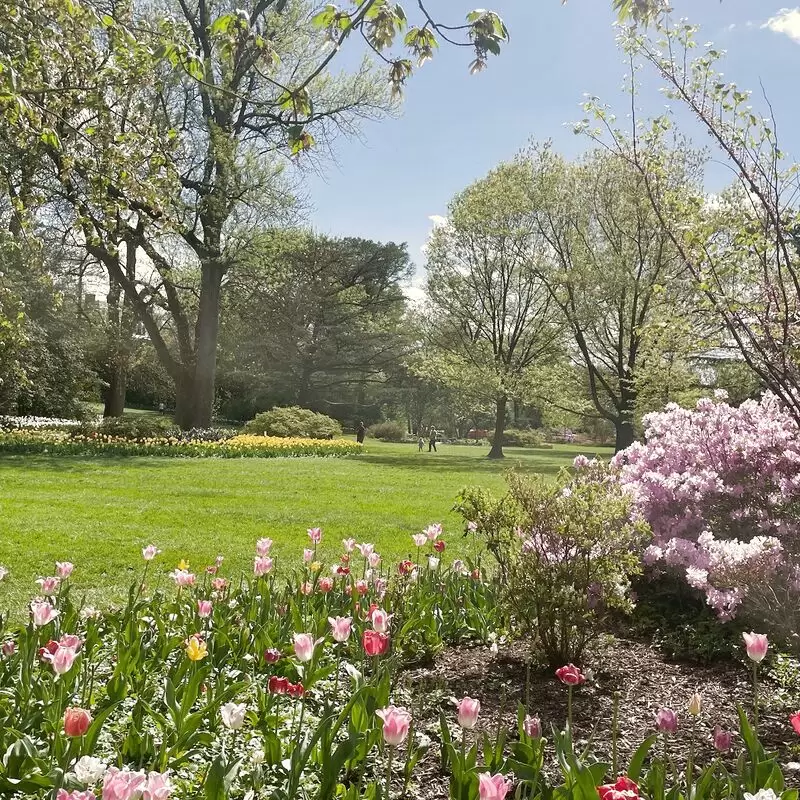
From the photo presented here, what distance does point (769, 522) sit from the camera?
4.70 meters

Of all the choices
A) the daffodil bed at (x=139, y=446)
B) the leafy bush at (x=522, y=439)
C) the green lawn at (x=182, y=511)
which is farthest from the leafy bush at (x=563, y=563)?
the leafy bush at (x=522, y=439)

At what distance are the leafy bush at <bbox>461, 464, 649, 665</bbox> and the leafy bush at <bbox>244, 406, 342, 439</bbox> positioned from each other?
2182cm

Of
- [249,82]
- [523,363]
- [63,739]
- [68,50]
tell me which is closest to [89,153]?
[68,50]

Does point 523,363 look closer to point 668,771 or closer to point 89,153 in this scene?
point 89,153

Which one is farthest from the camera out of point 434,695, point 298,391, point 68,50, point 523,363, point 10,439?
point 298,391

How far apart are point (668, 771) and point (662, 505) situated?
8.98ft

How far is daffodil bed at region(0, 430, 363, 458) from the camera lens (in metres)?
16.0

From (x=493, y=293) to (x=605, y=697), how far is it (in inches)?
887

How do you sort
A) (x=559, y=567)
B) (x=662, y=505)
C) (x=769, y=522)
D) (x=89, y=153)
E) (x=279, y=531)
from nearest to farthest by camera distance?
(x=559, y=567), (x=769, y=522), (x=662, y=505), (x=89, y=153), (x=279, y=531)

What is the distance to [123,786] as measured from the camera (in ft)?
4.52

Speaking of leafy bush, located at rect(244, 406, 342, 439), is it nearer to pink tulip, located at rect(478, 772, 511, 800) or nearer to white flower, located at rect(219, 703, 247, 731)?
white flower, located at rect(219, 703, 247, 731)

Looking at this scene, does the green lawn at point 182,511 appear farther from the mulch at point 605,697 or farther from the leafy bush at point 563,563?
the mulch at point 605,697

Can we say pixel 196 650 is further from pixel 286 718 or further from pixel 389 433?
pixel 389 433

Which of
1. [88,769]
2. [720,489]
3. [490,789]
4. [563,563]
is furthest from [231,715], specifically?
[720,489]
